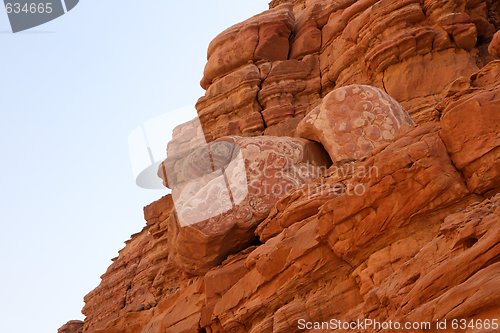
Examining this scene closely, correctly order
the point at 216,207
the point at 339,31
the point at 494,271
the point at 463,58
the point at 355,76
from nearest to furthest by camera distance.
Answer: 1. the point at 494,271
2. the point at 216,207
3. the point at 463,58
4. the point at 355,76
5. the point at 339,31

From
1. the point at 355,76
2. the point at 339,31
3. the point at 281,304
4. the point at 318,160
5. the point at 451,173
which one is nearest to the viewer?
the point at 451,173

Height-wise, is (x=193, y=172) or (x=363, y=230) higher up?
(x=193, y=172)

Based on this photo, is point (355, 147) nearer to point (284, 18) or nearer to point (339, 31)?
point (339, 31)

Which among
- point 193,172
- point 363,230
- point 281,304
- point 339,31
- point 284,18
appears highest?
point 284,18

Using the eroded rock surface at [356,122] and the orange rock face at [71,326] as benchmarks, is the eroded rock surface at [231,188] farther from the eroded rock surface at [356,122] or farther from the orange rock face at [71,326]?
the orange rock face at [71,326]

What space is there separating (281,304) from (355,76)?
11.1 meters

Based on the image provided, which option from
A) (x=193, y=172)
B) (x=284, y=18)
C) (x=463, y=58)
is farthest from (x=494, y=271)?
(x=284, y=18)

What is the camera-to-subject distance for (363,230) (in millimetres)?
9219

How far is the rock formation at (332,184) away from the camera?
7816 mm

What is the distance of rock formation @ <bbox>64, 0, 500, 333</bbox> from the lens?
7.82 m

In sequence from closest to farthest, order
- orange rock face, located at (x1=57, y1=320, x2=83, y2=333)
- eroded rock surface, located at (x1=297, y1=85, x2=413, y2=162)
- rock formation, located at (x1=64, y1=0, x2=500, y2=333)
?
rock formation, located at (x1=64, y1=0, x2=500, y2=333)
eroded rock surface, located at (x1=297, y1=85, x2=413, y2=162)
orange rock face, located at (x1=57, y1=320, x2=83, y2=333)

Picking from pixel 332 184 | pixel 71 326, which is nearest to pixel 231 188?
pixel 332 184

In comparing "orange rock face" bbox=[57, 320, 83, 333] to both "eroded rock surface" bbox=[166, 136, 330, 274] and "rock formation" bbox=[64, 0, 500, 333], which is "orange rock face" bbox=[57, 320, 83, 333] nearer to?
"rock formation" bbox=[64, 0, 500, 333]

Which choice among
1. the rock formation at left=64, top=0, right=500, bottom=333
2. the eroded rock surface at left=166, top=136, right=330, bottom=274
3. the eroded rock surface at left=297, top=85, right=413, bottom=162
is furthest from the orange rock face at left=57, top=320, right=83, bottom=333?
the eroded rock surface at left=297, top=85, right=413, bottom=162
